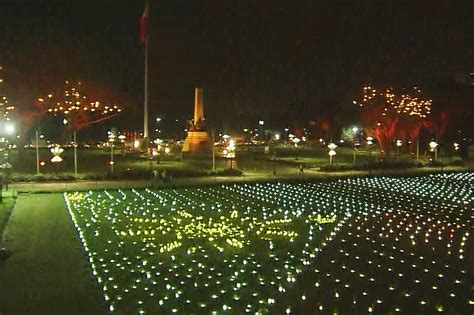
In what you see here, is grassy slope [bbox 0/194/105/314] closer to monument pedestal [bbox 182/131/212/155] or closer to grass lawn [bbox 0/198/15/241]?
grass lawn [bbox 0/198/15/241]

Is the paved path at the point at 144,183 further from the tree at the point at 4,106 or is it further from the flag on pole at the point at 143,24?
the flag on pole at the point at 143,24

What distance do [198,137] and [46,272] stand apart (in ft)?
149

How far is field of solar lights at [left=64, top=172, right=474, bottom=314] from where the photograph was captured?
11.4 meters

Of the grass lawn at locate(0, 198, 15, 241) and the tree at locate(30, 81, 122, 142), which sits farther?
the tree at locate(30, 81, 122, 142)

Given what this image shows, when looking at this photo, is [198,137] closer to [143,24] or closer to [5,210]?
[143,24]

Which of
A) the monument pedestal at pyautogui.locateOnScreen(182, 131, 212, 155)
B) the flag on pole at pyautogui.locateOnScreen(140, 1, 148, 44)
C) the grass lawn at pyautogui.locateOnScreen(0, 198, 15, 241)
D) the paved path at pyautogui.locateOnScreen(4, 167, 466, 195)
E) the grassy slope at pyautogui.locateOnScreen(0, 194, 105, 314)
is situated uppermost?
the flag on pole at pyautogui.locateOnScreen(140, 1, 148, 44)

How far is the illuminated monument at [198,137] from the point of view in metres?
58.0

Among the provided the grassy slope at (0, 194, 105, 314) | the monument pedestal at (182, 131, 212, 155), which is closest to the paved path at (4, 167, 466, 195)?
the grassy slope at (0, 194, 105, 314)

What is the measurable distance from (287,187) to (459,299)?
2010 cm

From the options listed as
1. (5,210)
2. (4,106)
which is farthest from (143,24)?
(5,210)

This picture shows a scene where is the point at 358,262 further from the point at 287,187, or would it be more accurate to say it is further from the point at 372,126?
the point at 372,126

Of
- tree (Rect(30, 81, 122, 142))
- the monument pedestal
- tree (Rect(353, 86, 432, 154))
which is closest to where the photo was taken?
tree (Rect(30, 81, 122, 142))

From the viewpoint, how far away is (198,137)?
192ft

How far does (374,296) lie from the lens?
38.0 ft
